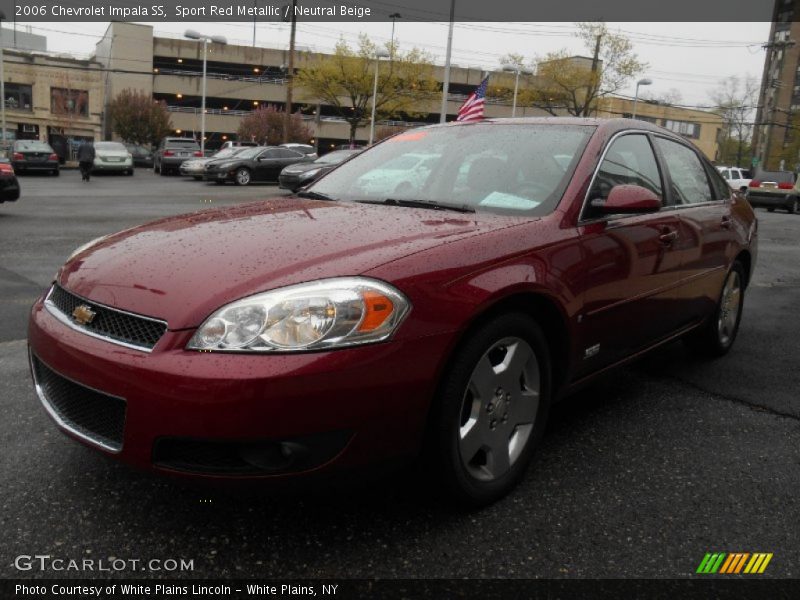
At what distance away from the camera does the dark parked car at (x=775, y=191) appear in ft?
81.9

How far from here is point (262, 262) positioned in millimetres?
2254

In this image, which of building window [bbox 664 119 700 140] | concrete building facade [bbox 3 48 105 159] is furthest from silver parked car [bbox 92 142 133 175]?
building window [bbox 664 119 700 140]

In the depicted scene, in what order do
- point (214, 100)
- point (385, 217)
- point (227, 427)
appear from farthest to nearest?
1. point (214, 100)
2. point (385, 217)
3. point (227, 427)

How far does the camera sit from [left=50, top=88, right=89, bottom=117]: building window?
49375 millimetres

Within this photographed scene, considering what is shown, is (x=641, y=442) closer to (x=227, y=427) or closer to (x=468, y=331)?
(x=468, y=331)

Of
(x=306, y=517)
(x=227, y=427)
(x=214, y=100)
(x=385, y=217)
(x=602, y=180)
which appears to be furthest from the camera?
(x=214, y=100)

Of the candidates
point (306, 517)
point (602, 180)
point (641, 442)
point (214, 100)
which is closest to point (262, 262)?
point (306, 517)

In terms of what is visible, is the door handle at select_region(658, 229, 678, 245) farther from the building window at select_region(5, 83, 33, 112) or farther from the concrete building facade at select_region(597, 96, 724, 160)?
the concrete building facade at select_region(597, 96, 724, 160)

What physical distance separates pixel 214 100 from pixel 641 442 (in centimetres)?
6089

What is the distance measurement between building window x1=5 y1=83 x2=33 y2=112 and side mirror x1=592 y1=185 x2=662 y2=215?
5662cm

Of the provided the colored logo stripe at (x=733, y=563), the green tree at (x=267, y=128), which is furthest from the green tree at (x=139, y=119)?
the colored logo stripe at (x=733, y=563)
